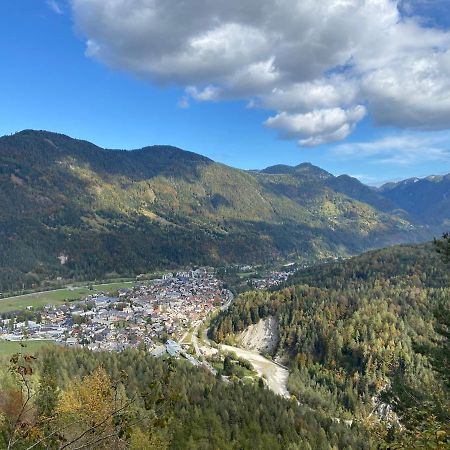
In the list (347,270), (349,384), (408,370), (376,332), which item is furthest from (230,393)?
(347,270)

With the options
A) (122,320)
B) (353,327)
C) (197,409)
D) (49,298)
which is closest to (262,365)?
(353,327)

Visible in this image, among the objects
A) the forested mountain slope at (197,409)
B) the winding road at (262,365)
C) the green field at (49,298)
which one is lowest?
the winding road at (262,365)

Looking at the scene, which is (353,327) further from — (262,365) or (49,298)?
(49,298)

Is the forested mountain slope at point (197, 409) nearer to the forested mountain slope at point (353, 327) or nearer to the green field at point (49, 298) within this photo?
the forested mountain slope at point (353, 327)

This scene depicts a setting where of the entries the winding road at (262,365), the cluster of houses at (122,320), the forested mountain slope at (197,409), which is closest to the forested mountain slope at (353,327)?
the winding road at (262,365)

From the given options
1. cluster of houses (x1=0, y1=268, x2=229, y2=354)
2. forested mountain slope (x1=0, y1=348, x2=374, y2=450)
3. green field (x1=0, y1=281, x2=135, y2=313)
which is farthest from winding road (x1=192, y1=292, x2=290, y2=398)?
green field (x1=0, y1=281, x2=135, y2=313)

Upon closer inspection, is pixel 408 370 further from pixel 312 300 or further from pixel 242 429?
pixel 242 429

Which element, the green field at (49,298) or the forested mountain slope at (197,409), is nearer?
the forested mountain slope at (197,409)

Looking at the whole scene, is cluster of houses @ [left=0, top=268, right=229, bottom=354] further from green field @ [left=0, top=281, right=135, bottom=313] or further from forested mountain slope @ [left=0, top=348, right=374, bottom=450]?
forested mountain slope @ [left=0, top=348, right=374, bottom=450]
